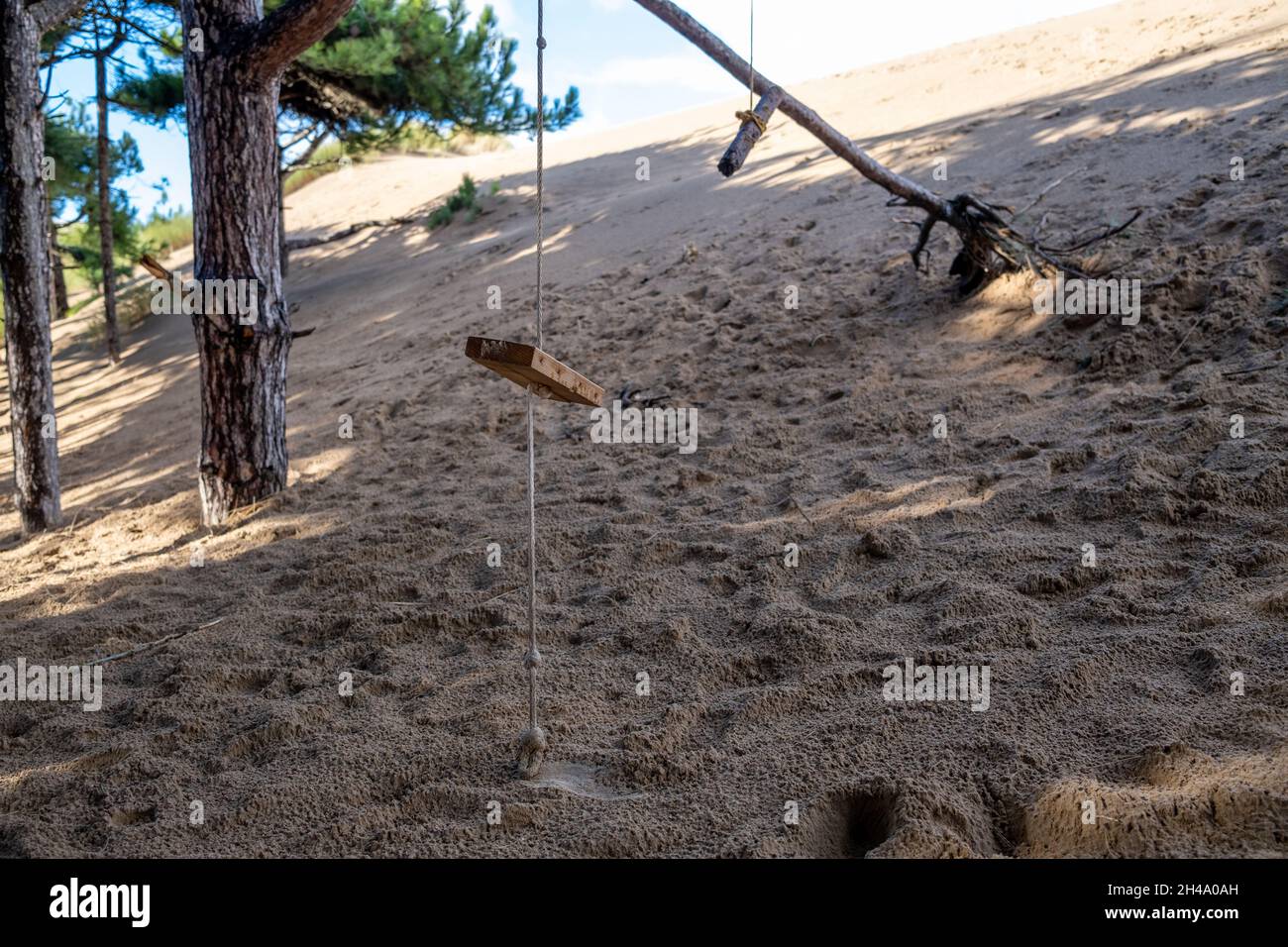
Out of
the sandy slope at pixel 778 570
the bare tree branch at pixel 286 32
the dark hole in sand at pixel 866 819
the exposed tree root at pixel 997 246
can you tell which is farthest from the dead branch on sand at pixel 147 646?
the exposed tree root at pixel 997 246

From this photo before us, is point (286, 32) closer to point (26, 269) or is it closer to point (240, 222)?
point (240, 222)

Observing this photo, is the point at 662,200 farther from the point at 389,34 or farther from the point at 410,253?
the point at 410,253

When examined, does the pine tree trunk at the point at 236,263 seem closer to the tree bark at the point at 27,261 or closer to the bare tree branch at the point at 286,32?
the bare tree branch at the point at 286,32

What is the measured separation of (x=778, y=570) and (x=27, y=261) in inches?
215

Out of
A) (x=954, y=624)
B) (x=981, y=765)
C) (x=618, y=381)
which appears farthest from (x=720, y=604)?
(x=618, y=381)

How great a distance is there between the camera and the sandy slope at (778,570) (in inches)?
110

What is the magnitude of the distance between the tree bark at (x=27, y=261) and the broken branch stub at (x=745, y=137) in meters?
4.68

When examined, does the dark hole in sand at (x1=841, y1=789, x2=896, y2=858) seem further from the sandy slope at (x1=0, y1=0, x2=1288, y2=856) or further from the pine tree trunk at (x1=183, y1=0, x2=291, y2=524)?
the pine tree trunk at (x1=183, y1=0, x2=291, y2=524)

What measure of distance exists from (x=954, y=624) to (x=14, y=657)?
381 cm

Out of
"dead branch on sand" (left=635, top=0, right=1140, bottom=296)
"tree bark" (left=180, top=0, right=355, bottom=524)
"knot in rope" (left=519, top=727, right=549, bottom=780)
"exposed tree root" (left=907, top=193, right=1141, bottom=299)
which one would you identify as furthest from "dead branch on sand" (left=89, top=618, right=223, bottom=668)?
"exposed tree root" (left=907, top=193, right=1141, bottom=299)

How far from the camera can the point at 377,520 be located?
219 inches

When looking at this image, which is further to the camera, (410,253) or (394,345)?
(410,253)

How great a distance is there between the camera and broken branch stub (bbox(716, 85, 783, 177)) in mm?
4824
